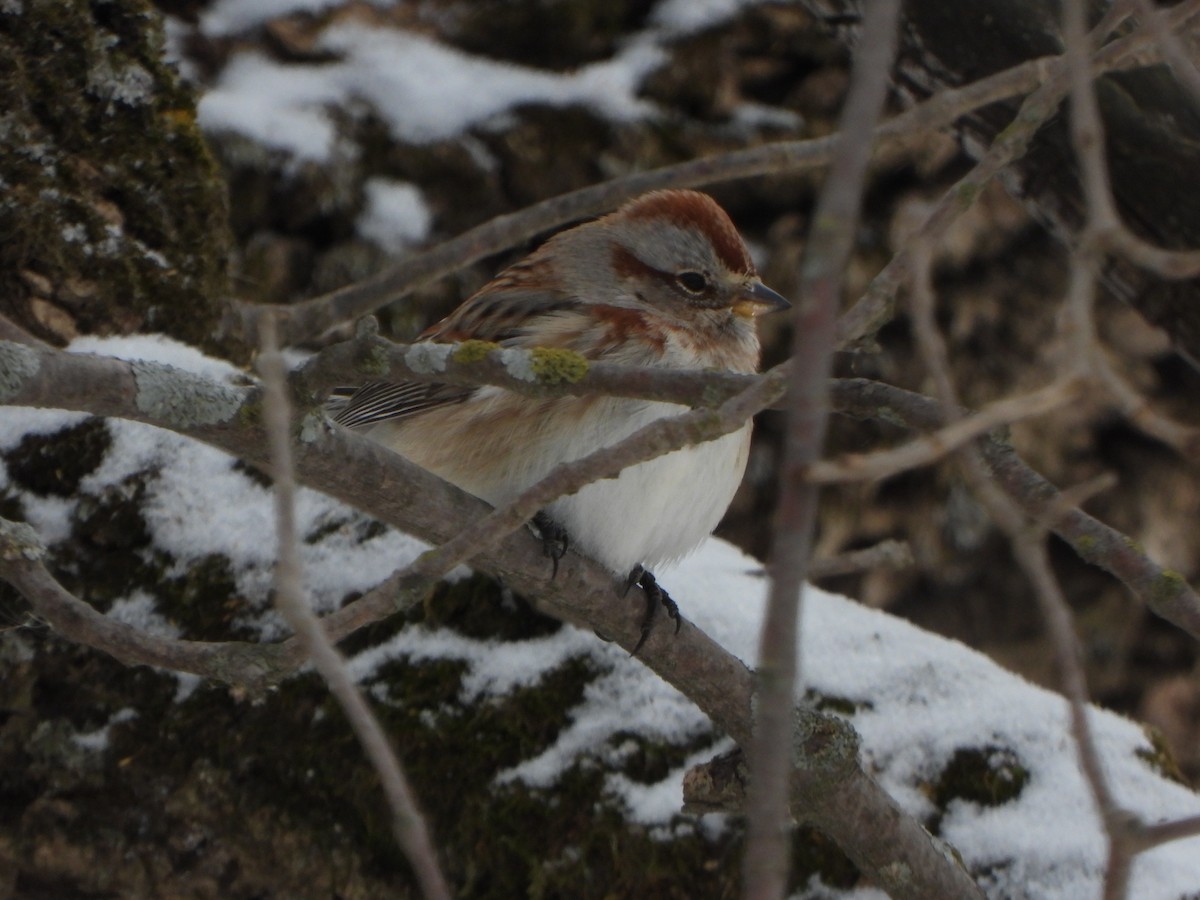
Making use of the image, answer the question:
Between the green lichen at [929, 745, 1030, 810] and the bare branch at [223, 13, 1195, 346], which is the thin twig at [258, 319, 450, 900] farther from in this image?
the green lichen at [929, 745, 1030, 810]

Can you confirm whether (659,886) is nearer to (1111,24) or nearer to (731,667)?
(731,667)

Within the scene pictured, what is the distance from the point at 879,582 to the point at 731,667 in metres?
3.20

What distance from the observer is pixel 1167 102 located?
347 cm

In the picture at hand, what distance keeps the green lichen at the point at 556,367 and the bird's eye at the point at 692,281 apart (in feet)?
4.75

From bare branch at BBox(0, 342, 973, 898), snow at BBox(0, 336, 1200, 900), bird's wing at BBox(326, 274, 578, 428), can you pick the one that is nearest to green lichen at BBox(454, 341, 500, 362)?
bare branch at BBox(0, 342, 973, 898)

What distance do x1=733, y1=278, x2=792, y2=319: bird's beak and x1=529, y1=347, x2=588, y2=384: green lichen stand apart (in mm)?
1499

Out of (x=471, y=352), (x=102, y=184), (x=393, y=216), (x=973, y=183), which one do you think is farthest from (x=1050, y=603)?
(x=393, y=216)

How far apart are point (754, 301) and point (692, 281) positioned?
0.17 meters

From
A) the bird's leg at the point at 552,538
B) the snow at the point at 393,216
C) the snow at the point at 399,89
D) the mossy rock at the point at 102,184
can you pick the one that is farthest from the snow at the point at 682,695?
the snow at the point at 399,89

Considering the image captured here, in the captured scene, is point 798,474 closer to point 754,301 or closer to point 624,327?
point 624,327

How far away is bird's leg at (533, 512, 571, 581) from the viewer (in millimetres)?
2867

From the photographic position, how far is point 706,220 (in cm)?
378

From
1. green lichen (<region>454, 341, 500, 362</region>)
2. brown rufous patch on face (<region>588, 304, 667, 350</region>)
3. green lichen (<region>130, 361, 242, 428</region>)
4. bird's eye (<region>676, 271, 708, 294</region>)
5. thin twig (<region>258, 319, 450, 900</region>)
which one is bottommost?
thin twig (<region>258, 319, 450, 900</region>)

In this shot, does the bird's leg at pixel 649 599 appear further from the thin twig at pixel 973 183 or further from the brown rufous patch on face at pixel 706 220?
the brown rufous patch on face at pixel 706 220
